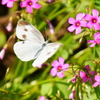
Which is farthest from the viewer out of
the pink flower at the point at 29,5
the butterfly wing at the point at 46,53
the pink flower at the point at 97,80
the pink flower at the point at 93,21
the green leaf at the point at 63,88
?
the green leaf at the point at 63,88

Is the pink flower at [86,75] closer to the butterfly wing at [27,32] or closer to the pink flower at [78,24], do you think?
the pink flower at [78,24]

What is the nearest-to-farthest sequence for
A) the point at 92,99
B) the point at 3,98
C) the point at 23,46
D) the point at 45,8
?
the point at 23,46, the point at 92,99, the point at 3,98, the point at 45,8

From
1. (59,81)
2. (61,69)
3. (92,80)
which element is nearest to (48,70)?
(59,81)

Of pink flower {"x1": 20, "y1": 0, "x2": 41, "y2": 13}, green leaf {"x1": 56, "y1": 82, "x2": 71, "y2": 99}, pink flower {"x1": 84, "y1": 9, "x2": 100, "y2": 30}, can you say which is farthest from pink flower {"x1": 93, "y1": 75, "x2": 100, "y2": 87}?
pink flower {"x1": 20, "y1": 0, "x2": 41, "y2": 13}

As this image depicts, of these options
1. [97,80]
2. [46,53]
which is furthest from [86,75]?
[46,53]

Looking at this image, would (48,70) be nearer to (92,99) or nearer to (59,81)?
(59,81)

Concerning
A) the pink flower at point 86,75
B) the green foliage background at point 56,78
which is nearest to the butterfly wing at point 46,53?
the green foliage background at point 56,78
